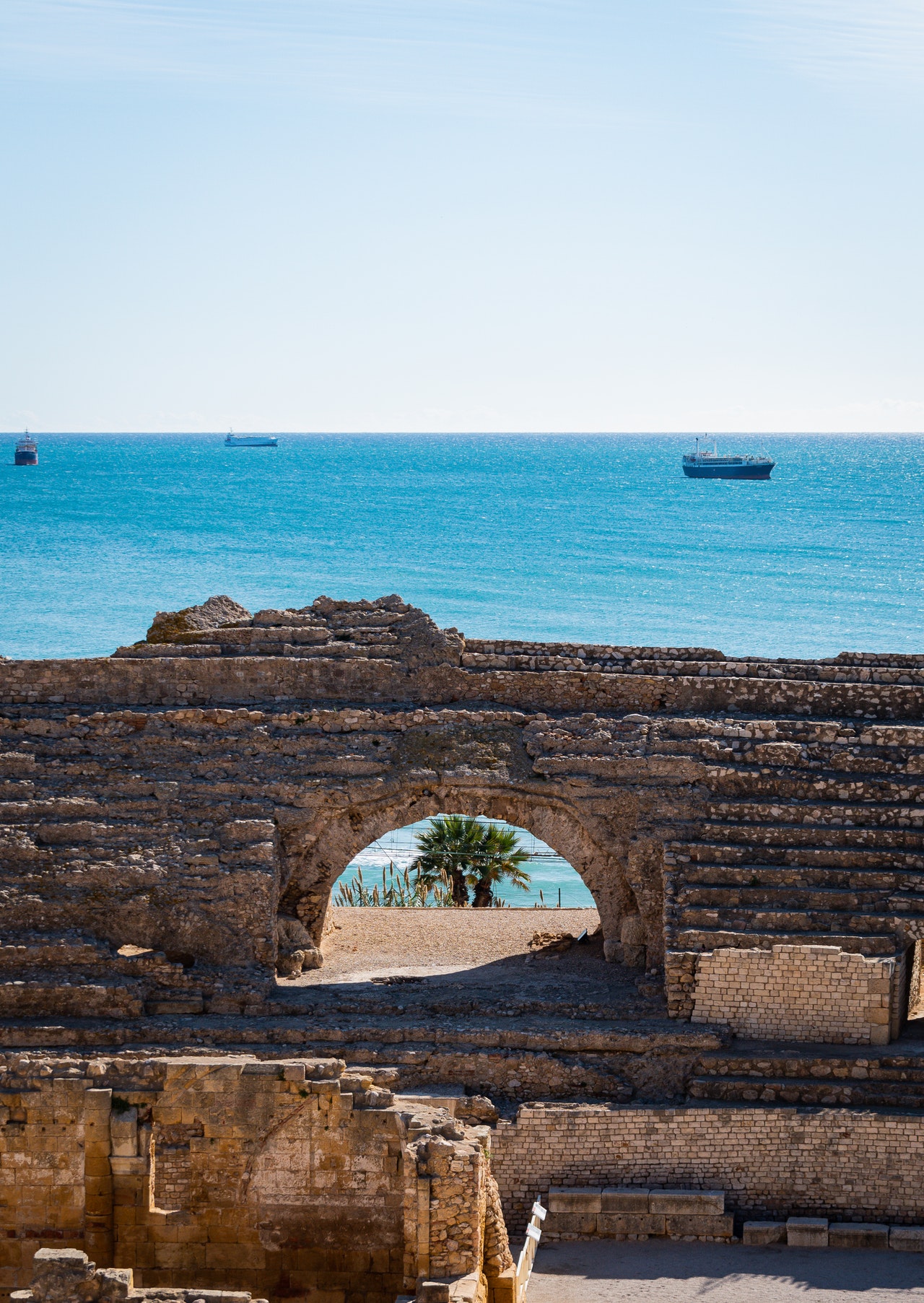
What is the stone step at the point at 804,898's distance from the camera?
19.9 meters

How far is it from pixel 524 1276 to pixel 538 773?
6.96 meters

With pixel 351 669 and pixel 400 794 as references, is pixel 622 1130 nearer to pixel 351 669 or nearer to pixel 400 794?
pixel 400 794

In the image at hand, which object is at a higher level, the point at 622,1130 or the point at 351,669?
the point at 351,669

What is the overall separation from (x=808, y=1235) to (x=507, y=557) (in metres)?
69.6

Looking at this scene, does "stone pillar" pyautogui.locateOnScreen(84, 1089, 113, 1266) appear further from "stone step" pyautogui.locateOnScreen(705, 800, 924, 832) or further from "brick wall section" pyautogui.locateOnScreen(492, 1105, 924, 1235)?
"stone step" pyautogui.locateOnScreen(705, 800, 924, 832)

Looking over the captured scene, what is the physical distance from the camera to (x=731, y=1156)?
18250 millimetres

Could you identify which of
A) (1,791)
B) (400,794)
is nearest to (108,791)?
(1,791)

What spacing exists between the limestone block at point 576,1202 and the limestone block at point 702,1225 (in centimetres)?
76

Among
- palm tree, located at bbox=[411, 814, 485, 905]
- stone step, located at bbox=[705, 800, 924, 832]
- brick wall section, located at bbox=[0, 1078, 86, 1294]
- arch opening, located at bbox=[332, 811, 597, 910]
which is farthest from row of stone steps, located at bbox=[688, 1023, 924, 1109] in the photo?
arch opening, located at bbox=[332, 811, 597, 910]

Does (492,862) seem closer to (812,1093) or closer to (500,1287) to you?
(812,1093)

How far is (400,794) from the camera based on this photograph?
2150cm

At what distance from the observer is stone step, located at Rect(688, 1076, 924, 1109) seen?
18562 mm

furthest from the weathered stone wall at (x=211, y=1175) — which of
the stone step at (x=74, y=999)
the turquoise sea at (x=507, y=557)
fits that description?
the turquoise sea at (x=507, y=557)

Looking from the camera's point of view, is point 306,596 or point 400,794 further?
point 306,596
